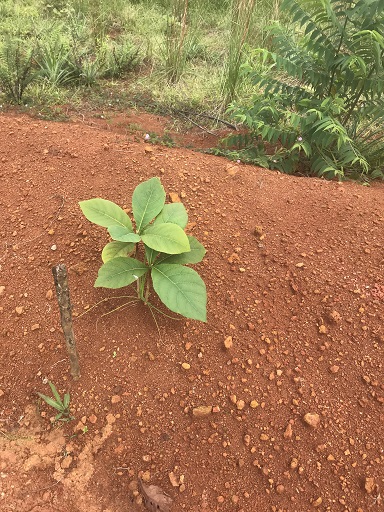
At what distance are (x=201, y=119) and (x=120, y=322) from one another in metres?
2.60

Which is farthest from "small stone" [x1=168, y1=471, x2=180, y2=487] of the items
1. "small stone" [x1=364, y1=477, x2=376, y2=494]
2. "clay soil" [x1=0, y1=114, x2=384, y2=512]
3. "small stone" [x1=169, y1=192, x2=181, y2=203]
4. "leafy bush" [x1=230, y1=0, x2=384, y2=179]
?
"leafy bush" [x1=230, y1=0, x2=384, y2=179]

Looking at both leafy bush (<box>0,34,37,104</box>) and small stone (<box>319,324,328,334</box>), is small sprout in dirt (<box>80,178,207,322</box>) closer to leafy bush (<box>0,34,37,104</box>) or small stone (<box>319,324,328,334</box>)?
small stone (<box>319,324,328,334</box>)

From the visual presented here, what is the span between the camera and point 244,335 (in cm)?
167

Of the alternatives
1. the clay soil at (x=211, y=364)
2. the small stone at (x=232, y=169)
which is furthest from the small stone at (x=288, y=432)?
the small stone at (x=232, y=169)

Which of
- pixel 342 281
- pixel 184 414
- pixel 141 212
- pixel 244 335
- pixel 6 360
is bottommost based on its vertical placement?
pixel 6 360

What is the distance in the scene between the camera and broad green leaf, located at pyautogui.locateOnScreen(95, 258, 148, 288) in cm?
150

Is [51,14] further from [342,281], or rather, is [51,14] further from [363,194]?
[342,281]

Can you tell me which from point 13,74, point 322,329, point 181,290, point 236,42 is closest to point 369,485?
point 322,329

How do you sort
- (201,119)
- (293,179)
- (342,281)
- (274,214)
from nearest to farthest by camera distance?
(342,281) < (274,214) < (293,179) < (201,119)

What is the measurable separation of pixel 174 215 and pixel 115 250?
0.28 metres

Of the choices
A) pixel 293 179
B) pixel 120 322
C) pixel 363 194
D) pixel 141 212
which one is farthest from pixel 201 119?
pixel 120 322

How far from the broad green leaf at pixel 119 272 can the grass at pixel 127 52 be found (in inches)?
94.8

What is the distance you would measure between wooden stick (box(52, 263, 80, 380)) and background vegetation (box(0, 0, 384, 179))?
177cm

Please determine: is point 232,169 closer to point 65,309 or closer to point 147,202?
point 147,202
